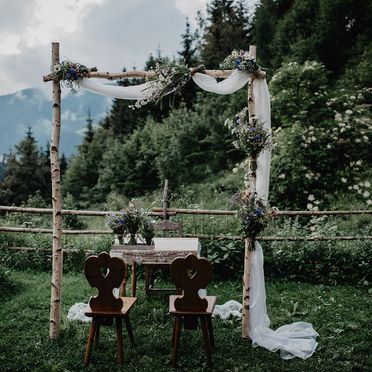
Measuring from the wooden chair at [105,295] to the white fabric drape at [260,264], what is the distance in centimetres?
161

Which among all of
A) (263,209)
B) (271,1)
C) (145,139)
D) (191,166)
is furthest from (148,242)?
(271,1)

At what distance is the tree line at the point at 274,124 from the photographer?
39.9 ft

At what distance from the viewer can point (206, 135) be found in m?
Result: 21.9

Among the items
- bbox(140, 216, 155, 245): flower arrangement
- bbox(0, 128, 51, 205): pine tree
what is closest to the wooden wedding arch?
bbox(140, 216, 155, 245): flower arrangement

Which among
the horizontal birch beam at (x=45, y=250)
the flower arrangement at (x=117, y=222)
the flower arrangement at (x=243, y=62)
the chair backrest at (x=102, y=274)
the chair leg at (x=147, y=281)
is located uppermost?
the flower arrangement at (x=243, y=62)

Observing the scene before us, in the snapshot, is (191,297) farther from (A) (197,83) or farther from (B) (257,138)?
(A) (197,83)

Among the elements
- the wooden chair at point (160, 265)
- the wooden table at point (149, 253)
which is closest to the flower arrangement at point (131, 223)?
the wooden table at point (149, 253)

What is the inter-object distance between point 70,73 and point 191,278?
2.92 meters

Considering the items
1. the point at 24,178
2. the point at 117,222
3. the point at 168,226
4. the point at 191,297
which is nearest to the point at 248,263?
the point at 191,297

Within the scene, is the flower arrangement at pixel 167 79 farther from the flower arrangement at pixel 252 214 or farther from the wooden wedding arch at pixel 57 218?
the flower arrangement at pixel 252 214

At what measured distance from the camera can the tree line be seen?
12.2m

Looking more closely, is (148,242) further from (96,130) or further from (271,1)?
(96,130)

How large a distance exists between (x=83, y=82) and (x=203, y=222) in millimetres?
4201

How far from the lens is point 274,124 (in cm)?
1705
